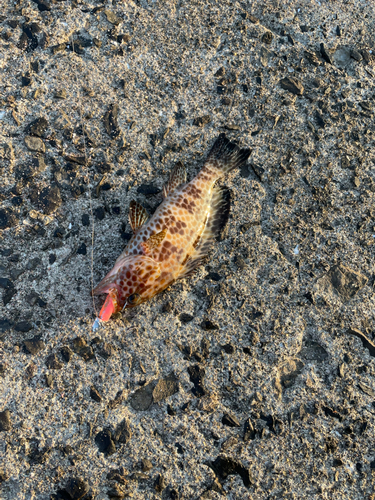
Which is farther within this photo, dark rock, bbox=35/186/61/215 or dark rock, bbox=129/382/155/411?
dark rock, bbox=35/186/61/215

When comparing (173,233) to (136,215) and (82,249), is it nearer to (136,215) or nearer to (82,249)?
(136,215)

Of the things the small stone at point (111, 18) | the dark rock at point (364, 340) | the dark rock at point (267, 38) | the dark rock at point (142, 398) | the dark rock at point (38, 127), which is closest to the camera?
the dark rock at point (142, 398)

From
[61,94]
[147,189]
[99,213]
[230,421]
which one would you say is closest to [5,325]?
[99,213]

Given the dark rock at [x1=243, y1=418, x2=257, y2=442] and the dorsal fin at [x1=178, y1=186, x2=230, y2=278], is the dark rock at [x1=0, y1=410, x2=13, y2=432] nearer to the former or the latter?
the dorsal fin at [x1=178, y1=186, x2=230, y2=278]

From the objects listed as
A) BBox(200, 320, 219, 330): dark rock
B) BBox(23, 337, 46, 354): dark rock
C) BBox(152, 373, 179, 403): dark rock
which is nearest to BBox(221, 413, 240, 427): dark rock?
BBox(152, 373, 179, 403): dark rock

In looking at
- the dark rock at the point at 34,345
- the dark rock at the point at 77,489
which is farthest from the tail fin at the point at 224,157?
the dark rock at the point at 77,489

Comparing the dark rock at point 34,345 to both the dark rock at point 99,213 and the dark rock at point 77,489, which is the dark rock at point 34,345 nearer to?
the dark rock at point 77,489
